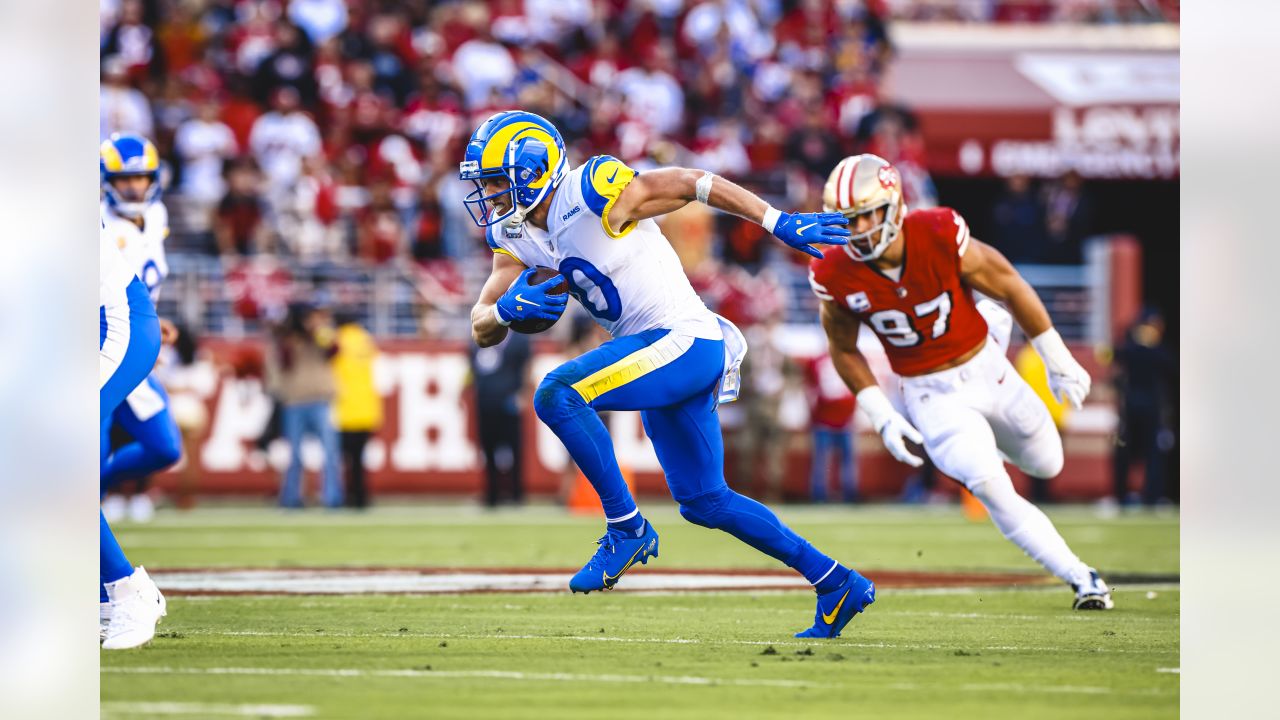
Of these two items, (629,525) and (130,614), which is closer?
(130,614)

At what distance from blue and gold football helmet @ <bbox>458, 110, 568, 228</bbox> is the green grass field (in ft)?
5.64

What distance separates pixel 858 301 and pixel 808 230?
1.59 meters

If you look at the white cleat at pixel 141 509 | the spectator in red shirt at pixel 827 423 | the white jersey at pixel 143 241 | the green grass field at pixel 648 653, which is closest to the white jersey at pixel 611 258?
the green grass field at pixel 648 653

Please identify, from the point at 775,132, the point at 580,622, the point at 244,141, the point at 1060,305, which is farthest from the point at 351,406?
the point at 580,622

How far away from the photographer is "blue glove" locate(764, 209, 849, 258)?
21.8 feet

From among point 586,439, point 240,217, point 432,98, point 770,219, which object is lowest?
point 586,439

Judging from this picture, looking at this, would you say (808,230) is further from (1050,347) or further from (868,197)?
(1050,347)

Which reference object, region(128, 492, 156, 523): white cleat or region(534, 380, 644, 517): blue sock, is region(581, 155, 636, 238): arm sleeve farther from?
region(128, 492, 156, 523): white cleat

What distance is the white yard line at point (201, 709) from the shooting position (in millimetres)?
4930

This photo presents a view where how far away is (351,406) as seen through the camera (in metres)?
17.1

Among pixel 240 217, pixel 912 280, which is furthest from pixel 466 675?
pixel 240 217

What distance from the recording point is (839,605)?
23.1ft

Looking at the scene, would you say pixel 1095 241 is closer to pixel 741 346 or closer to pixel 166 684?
pixel 741 346

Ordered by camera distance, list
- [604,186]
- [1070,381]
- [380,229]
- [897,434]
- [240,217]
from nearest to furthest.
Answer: [604,186], [897,434], [1070,381], [240,217], [380,229]
